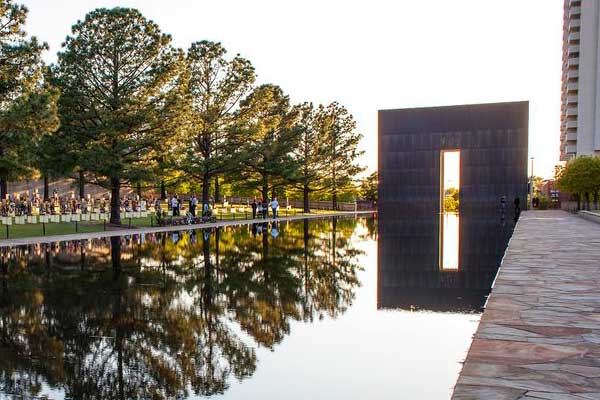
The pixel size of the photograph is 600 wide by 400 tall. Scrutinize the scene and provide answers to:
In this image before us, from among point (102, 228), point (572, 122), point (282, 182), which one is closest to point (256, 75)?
point (282, 182)

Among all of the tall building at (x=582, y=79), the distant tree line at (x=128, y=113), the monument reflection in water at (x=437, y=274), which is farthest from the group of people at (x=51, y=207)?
the tall building at (x=582, y=79)

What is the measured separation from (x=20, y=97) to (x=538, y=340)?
2198cm

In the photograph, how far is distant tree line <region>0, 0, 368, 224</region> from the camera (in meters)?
22.3

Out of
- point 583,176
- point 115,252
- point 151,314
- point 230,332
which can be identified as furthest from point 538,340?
point 583,176

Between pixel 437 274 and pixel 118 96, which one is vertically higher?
pixel 118 96

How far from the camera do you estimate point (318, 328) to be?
24.9 feet

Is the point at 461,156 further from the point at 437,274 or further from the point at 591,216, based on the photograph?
the point at 437,274

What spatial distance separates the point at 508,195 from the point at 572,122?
1382 inches

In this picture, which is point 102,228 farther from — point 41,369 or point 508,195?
point 508,195

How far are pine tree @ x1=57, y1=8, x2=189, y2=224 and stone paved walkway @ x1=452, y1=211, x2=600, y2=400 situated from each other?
2249 centimetres

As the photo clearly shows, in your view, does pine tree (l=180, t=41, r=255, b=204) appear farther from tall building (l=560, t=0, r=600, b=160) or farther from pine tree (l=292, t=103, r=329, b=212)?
tall building (l=560, t=0, r=600, b=160)

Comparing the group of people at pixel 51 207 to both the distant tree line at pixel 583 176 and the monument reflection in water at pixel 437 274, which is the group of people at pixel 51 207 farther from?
the distant tree line at pixel 583 176

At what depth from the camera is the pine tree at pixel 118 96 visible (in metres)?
28.3

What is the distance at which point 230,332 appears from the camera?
23.8 feet
